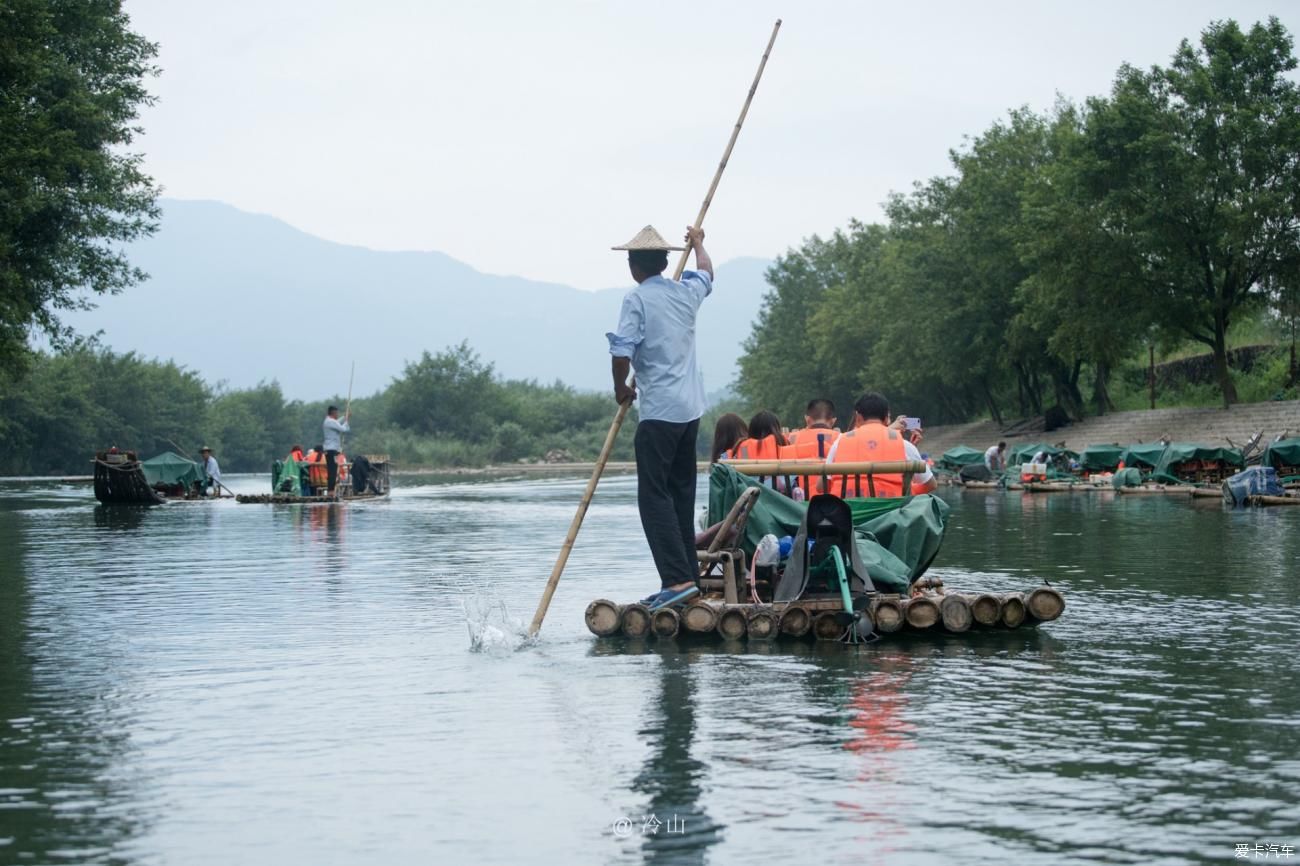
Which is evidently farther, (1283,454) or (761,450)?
(1283,454)

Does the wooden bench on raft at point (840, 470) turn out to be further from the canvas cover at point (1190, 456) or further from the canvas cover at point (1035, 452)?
the canvas cover at point (1035, 452)

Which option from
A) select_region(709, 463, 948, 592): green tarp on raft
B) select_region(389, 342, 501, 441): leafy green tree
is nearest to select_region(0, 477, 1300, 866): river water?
select_region(709, 463, 948, 592): green tarp on raft

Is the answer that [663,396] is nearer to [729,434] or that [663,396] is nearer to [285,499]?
[729,434]

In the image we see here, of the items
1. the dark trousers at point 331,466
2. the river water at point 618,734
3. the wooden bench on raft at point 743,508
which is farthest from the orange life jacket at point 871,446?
Answer: the dark trousers at point 331,466

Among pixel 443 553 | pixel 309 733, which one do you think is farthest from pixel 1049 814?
pixel 443 553

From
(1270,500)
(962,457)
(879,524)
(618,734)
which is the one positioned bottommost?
(618,734)

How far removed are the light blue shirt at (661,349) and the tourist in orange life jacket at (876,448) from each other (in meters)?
1.27

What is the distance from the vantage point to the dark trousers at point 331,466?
127 ft

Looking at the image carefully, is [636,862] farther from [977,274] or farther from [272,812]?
[977,274]

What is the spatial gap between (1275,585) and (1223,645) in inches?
167

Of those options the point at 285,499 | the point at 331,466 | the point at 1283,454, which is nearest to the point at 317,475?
the point at 331,466

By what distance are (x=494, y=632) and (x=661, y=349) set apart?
7.00ft

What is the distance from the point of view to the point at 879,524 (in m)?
10.9

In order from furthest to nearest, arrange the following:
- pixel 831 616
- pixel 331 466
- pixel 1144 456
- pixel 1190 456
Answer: pixel 1144 456
pixel 1190 456
pixel 331 466
pixel 831 616
